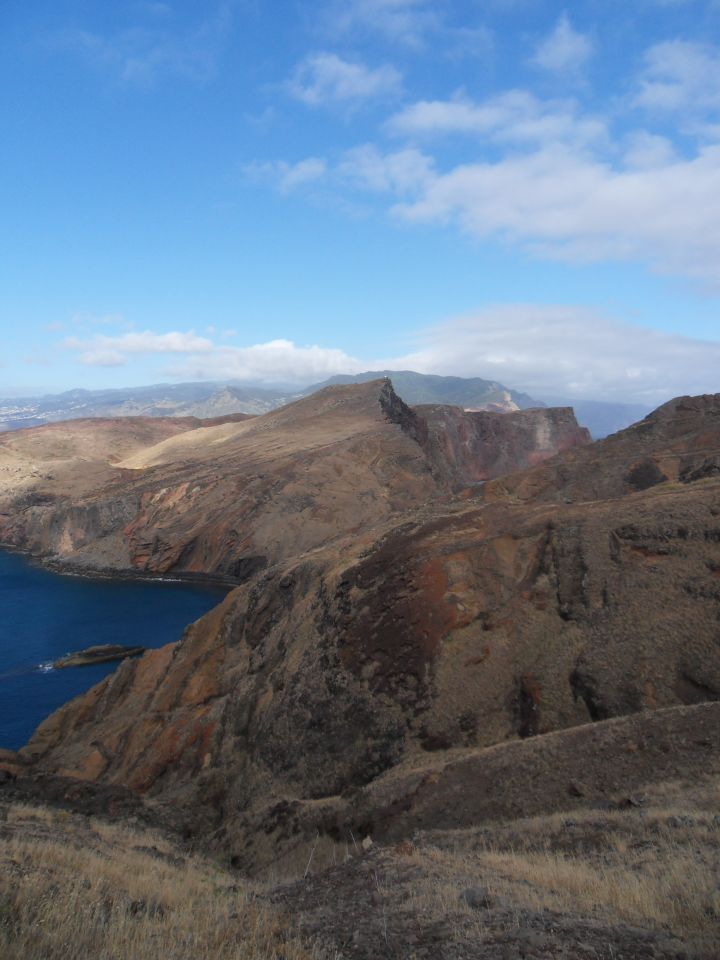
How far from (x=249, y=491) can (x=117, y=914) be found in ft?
234

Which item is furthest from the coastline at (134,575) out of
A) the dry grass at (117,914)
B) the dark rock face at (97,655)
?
the dry grass at (117,914)

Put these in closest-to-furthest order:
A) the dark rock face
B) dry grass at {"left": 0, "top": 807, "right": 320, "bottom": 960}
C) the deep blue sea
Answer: dry grass at {"left": 0, "top": 807, "right": 320, "bottom": 960} → the deep blue sea → the dark rock face

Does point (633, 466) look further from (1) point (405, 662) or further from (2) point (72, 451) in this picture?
(2) point (72, 451)

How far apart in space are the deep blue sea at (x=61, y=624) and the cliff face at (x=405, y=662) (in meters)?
9.35

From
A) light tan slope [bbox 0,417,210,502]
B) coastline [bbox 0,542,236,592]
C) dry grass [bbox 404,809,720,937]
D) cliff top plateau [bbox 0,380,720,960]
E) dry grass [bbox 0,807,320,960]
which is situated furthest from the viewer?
light tan slope [bbox 0,417,210,502]

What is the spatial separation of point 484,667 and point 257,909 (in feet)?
41.3

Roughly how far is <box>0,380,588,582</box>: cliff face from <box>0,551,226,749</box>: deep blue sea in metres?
5.62

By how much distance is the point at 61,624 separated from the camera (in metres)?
55.5

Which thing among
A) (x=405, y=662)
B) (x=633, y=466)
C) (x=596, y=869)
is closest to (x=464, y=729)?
(x=405, y=662)

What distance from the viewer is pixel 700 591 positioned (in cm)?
1823

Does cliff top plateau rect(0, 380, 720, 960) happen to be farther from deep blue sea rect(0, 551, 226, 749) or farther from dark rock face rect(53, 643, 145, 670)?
dark rock face rect(53, 643, 145, 670)

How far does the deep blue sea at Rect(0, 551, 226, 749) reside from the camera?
1535 inches

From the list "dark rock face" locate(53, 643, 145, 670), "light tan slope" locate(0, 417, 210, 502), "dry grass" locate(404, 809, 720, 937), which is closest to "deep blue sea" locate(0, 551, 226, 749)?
"dark rock face" locate(53, 643, 145, 670)

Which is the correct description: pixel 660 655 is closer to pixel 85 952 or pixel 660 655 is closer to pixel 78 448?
pixel 85 952
